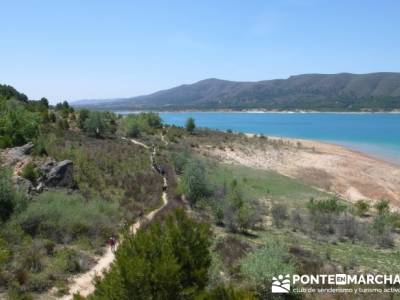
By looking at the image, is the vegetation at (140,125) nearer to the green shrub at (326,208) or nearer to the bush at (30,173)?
the green shrub at (326,208)

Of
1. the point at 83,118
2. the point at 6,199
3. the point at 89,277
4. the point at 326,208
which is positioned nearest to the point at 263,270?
the point at 89,277

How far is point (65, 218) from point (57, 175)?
20.4 feet

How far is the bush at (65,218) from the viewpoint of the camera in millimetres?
19297

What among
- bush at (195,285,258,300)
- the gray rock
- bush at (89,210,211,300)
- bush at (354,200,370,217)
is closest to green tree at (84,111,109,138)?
the gray rock

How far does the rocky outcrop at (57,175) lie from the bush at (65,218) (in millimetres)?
2021

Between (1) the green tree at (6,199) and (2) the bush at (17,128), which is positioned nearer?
(1) the green tree at (6,199)

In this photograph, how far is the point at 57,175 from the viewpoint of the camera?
26016mm

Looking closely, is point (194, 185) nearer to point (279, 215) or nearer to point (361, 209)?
point (279, 215)

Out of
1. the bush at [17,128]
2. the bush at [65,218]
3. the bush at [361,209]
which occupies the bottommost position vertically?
the bush at [361,209]

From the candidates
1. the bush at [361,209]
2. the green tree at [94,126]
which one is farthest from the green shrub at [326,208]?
the green tree at [94,126]

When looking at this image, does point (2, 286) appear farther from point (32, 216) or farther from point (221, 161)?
point (221, 161)

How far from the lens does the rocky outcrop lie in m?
25.5

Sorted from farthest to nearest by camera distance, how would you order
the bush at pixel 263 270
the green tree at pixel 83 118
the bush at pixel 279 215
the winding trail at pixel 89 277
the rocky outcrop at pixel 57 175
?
1. the green tree at pixel 83 118
2. the bush at pixel 279 215
3. the rocky outcrop at pixel 57 175
4. the winding trail at pixel 89 277
5. the bush at pixel 263 270

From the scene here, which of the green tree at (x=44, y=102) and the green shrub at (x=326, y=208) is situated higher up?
the green tree at (x=44, y=102)
